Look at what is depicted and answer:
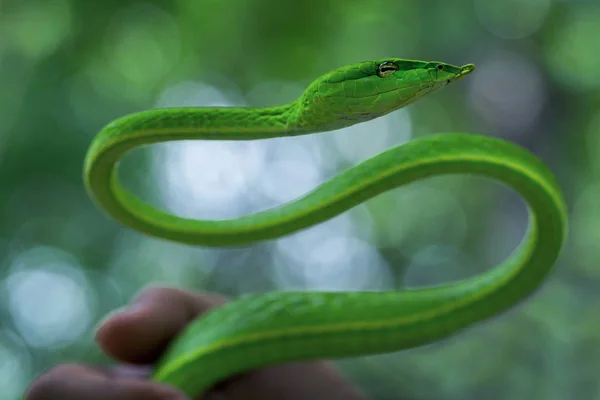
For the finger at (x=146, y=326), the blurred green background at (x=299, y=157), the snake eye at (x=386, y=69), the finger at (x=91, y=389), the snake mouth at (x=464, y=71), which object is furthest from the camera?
the blurred green background at (x=299, y=157)

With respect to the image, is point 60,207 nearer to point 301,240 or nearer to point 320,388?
point 301,240

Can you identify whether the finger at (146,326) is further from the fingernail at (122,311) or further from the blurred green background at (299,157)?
the blurred green background at (299,157)

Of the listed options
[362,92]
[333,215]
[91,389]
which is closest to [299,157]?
[333,215]

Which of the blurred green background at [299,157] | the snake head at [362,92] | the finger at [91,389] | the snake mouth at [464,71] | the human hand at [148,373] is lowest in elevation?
the finger at [91,389]

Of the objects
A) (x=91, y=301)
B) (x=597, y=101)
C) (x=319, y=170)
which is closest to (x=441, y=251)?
(x=597, y=101)

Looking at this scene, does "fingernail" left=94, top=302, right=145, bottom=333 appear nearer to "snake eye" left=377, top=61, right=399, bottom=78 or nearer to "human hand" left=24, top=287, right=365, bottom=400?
"human hand" left=24, top=287, right=365, bottom=400

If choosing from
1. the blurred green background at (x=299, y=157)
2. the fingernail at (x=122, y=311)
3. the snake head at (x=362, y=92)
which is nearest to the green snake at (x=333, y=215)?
the snake head at (x=362, y=92)
